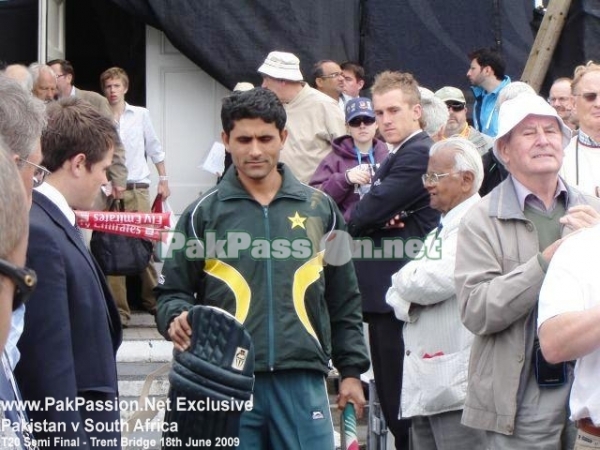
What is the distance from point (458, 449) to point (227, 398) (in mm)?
1452

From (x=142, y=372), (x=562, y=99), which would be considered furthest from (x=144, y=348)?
(x=562, y=99)

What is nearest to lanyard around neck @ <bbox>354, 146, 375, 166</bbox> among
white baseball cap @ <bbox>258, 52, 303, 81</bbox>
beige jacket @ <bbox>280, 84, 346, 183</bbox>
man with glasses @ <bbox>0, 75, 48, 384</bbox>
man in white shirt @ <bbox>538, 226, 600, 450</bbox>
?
beige jacket @ <bbox>280, 84, 346, 183</bbox>

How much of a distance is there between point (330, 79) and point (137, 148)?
1812mm

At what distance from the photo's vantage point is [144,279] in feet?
33.2

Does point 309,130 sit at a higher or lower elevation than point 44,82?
lower

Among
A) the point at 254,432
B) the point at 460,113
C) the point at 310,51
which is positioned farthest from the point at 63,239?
the point at 310,51

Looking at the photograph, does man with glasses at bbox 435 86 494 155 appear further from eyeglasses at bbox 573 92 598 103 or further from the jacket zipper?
the jacket zipper

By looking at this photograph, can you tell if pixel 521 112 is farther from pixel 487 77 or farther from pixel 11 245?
pixel 487 77

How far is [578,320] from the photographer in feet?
11.4

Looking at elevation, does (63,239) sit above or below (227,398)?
above

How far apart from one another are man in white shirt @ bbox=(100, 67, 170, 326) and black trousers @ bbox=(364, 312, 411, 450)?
12.7 ft

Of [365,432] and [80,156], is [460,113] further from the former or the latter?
[80,156]

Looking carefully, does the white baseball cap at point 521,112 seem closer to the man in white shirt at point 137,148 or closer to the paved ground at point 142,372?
the paved ground at point 142,372

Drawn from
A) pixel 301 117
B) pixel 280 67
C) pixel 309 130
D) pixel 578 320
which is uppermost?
pixel 280 67
